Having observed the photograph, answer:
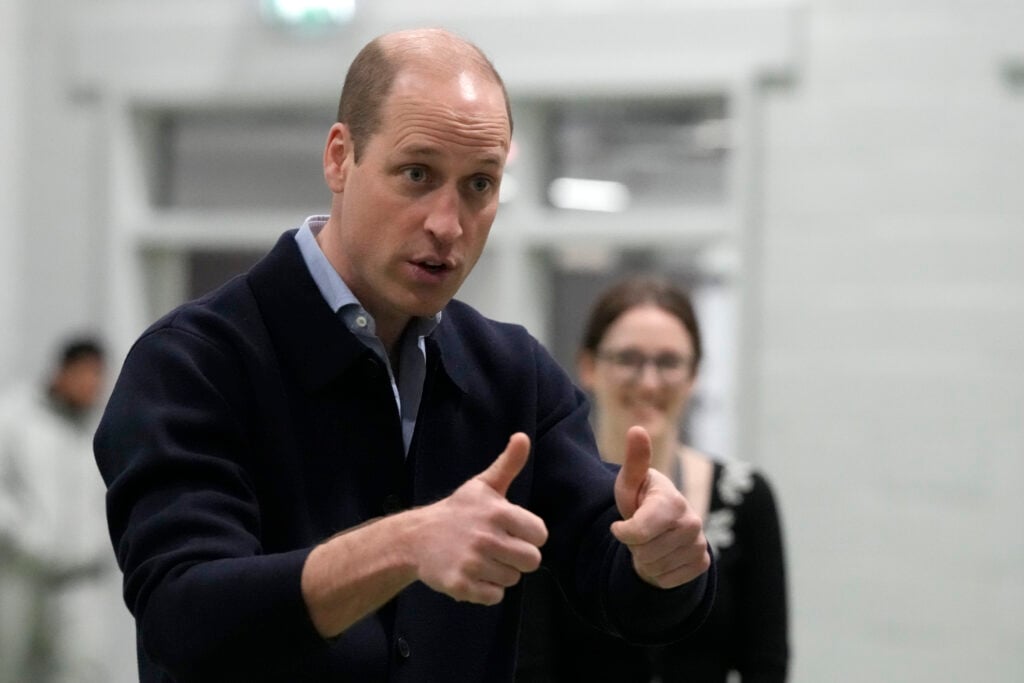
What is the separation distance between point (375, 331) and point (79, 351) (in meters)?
4.31

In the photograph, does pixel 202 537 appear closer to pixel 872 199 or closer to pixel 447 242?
pixel 447 242

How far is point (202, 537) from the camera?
136 centimetres

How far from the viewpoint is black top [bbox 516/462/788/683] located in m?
2.62

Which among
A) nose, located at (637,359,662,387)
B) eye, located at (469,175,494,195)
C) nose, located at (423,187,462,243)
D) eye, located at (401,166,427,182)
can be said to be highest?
eye, located at (401,166,427,182)

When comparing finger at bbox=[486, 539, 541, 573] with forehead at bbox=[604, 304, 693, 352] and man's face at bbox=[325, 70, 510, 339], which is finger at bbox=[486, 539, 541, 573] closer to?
man's face at bbox=[325, 70, 510, 339]

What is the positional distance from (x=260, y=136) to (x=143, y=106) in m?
0.47

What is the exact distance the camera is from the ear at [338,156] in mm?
1578

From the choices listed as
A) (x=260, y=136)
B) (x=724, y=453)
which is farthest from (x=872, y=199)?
(x=260, y=136)

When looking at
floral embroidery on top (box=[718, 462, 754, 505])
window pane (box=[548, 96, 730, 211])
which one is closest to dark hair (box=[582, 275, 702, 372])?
floral embroidery on top (box=[718, 462, 754, 505])

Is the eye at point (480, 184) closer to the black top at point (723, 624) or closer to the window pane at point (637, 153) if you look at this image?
the black top at point (723, 624)

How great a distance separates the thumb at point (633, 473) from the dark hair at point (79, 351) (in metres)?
4.45

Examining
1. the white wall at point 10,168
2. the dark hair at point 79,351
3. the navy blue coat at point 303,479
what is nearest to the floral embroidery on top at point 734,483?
the navy blue coat at point 303,479

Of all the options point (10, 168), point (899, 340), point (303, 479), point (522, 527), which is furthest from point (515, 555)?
point (10, 168)

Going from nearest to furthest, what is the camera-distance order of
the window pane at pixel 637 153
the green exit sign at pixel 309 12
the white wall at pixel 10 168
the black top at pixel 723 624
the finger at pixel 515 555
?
1. the finger at pixel 515 555
2. the black top at pixel 723 624
3. the window pane at pixel 637 153
4. the green exit sign at pixel 309 12
5. the white wall at pixel 10 168
